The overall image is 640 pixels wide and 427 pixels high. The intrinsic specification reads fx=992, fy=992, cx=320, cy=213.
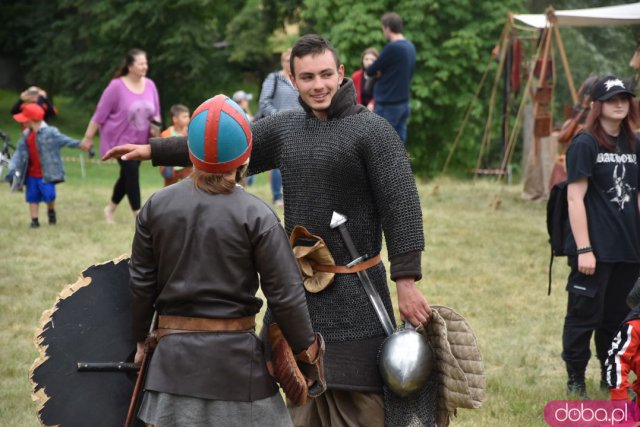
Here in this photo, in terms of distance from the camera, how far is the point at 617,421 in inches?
150

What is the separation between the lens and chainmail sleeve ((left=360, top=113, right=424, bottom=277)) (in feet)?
12.0

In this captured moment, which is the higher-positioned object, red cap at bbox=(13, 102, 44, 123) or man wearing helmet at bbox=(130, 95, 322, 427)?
man wearing helmet at bbox=(130, 95, 322, 427)

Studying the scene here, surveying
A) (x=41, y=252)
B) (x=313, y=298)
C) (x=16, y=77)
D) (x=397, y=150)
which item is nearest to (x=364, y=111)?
(x=397, y=150)

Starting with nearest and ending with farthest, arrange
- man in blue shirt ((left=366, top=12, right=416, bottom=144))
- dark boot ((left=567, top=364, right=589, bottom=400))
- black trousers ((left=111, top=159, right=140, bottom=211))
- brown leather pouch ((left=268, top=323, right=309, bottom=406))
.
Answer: brown leather pouch ((left=268, top=323, right=309, bottom=406)) → dark boot ((left=567, top=364, right=589, bottom=400)) → black trousers ((left=111, top=159, right=140, bottom=211)) → man in blue shirt ((left=366, top=12, right=416, bottom=144))

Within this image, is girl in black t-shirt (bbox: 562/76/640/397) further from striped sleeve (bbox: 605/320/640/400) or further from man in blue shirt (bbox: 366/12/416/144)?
man in blue shirt (bbox: 366/12/416/144)

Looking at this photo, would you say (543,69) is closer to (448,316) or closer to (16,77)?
(448,316)

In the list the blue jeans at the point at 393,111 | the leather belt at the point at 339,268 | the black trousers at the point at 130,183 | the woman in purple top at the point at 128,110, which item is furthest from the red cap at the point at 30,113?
the leather belt at the point at 339,268

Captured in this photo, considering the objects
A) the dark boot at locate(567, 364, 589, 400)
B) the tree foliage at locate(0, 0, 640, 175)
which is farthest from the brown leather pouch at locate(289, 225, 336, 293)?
the tree foliage at locate(0, 0, 640, 175)

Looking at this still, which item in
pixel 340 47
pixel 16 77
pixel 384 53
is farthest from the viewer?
pixel 16 77

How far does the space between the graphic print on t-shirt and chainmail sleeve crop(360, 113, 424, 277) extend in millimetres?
1941

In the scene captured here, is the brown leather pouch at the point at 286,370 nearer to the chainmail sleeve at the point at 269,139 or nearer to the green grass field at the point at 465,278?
the chainmail sleeve at the point at 269,139

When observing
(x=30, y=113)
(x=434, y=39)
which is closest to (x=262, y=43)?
(x=434, y=39)

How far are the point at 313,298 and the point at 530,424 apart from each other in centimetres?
200

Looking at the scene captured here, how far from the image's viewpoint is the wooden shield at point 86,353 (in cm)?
352
